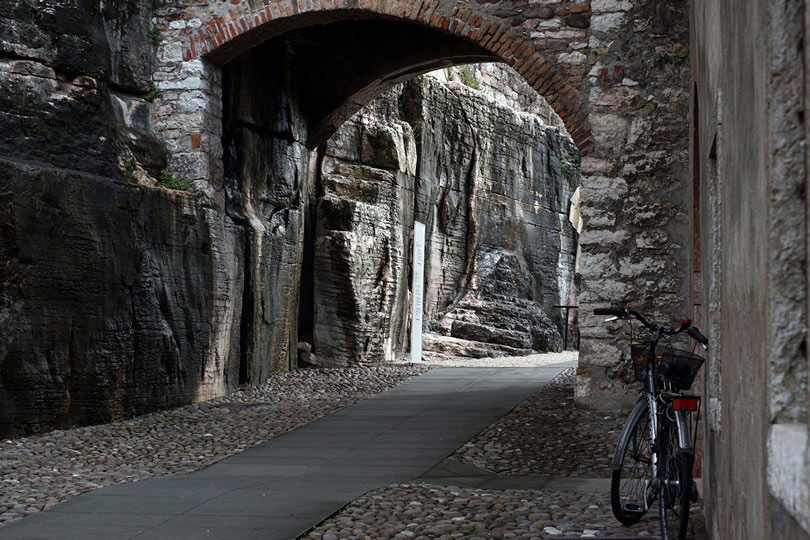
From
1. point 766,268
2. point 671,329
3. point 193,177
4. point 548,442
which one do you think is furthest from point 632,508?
point 193,177

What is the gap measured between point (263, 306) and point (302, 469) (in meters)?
4.57

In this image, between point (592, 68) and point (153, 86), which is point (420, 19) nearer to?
point (592, 68)

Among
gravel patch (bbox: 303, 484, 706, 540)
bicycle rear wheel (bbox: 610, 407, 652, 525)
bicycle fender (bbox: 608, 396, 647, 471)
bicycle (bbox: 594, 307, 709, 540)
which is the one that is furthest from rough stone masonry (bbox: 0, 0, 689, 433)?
bicycle fender (bbox: 608, 396, 647, 471)

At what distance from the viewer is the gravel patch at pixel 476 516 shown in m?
4.27

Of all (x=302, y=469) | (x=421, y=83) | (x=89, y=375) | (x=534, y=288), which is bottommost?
(x=302, y=469)

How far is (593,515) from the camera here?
15.4 ft

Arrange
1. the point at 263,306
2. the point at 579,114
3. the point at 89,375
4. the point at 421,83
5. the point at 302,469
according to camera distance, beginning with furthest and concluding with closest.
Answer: the point at 421,83 < the point at 263,306 < the point at 579,114 < the point at 89,375 < the point at 302,469

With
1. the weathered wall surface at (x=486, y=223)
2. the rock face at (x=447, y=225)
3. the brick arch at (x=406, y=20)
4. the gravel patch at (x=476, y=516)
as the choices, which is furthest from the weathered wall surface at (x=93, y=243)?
the weathered wall surface at (x=486, y=223)

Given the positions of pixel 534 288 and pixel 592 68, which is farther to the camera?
pixel 534 288

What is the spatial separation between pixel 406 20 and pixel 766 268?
7990mm

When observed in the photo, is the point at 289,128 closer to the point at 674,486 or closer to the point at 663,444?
the point at 663,444

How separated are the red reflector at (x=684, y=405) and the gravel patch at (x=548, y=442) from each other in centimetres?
225

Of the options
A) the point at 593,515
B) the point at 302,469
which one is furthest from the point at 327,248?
the point at 593,515

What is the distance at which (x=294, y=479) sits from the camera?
5.79 meters
